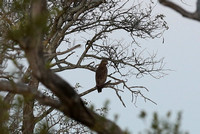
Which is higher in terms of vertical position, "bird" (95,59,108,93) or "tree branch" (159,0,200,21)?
"bird" (95,59,108,93)

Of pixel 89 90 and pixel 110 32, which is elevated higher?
→ pixel 110 32

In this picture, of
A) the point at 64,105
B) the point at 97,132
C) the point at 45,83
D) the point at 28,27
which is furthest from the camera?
the point at 97,132

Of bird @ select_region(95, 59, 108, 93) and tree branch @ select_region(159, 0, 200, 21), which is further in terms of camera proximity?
bird @ select_region(95, 59, 108, 93)

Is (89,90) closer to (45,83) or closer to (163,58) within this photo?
(163,58)

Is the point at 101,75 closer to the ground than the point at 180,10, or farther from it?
farther from it

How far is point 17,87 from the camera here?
3469 mm

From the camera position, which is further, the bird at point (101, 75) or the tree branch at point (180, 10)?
the bird at point (101, 75)

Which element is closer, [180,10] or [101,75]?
[180,10]

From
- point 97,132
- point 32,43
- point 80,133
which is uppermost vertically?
point 80,133

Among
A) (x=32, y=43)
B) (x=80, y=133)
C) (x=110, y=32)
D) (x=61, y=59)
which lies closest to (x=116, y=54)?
(x=110, y=32)

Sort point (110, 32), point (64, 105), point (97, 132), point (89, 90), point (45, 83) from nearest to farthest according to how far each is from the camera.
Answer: point (45, 83) → point (64, 105) → point (97, 132) → point (89, 90) → point (110, 32)

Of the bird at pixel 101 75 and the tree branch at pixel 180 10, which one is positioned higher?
the bird at pixel 101 75

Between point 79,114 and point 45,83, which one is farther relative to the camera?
point 79,114

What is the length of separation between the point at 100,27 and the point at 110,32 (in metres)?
0.31
